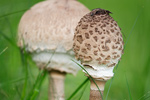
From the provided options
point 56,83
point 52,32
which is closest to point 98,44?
point 52,32

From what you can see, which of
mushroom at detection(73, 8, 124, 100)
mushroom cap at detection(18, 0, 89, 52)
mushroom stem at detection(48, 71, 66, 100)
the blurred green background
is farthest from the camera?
mushroom stem at detection(48, 71, 66, 100)

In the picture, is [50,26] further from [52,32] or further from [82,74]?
[82,74]

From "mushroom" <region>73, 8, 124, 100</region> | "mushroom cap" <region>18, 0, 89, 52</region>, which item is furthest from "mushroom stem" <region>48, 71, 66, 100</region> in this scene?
"mushroom" <region>73, 8, 124, 100</region>


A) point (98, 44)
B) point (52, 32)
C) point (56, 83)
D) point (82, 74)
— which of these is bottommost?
point (82, 74)

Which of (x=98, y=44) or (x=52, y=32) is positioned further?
(x=52, y=32)

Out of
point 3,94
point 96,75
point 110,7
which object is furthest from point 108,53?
point 110,7

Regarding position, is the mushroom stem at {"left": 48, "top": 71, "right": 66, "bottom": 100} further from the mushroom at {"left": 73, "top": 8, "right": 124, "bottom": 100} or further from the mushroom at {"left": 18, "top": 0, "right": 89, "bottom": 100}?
the mushroom at {"left": 73, "top": 8, "right": 124, "bottom": 100}
